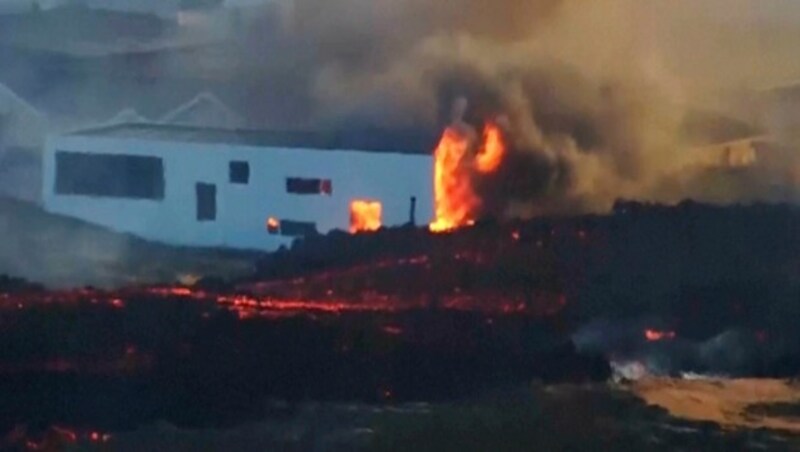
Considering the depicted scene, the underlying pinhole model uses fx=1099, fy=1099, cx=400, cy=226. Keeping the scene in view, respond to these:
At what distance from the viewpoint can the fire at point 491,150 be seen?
1.33 m

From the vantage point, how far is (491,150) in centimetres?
133

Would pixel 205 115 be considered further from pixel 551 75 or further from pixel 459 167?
pixel 551 75

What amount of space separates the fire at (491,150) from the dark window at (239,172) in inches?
11.0

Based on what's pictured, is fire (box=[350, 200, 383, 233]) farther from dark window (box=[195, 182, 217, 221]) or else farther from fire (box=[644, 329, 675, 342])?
fire (box=[644, 329, 675, 342])

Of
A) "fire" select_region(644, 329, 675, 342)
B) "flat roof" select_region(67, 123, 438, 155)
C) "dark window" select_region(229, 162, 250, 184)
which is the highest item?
"flat roof" select_region(67, 123, 438, 155)

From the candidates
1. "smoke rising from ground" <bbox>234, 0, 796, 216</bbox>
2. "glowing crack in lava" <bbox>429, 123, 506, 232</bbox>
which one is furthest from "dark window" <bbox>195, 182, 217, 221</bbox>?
"glowing crack in lava" <bbox>429, 123, 506, 232</bbox>

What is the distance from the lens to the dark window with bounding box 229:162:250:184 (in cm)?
134

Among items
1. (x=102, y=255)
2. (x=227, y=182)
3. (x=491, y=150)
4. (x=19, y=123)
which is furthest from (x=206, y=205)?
(x=491, y=150)

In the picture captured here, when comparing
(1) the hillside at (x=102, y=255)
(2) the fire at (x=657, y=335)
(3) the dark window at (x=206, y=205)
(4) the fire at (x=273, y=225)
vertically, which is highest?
(3) the dark window at (x=206, y=205)

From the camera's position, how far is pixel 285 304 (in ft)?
4.40

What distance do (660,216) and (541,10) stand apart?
286mm

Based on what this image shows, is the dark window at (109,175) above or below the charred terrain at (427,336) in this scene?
above

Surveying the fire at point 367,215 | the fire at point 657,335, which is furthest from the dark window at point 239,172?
the fire at point 657,335

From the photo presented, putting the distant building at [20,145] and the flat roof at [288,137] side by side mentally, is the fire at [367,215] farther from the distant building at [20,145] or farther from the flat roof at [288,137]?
the distant building at [20,145]
